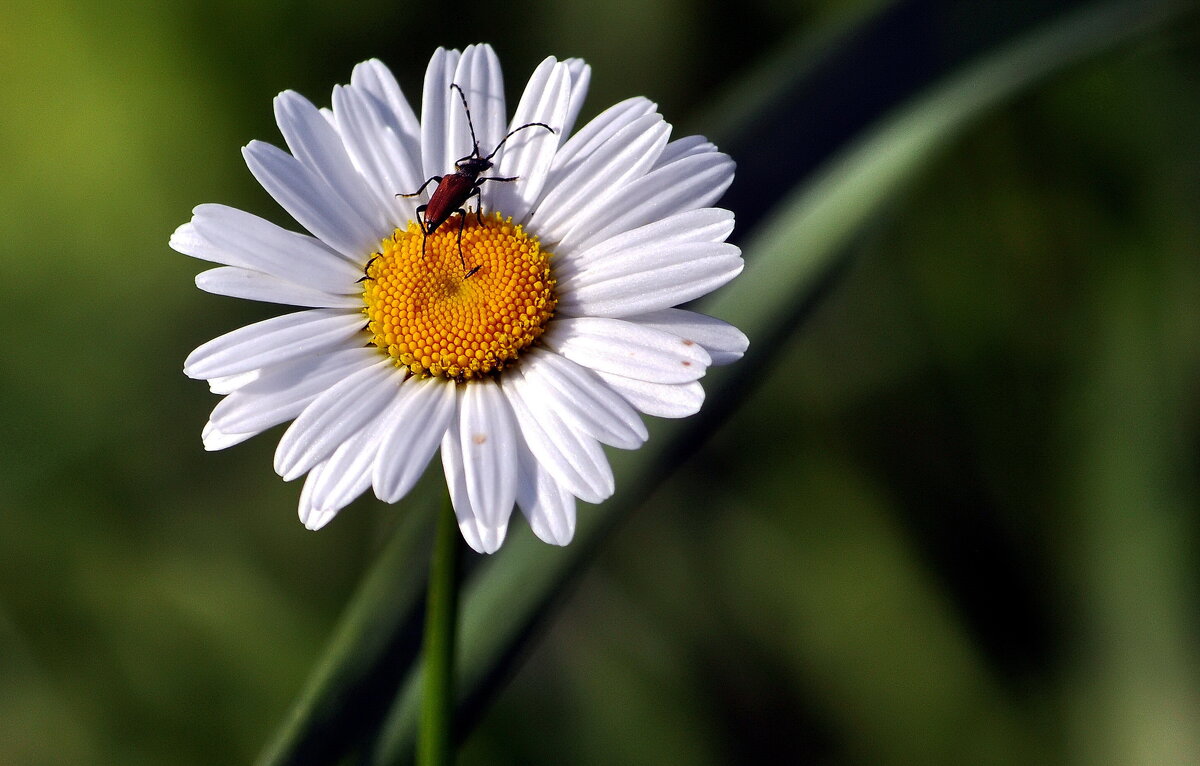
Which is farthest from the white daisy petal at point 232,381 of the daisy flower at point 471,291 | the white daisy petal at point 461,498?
the white daisy petal at point 461,498

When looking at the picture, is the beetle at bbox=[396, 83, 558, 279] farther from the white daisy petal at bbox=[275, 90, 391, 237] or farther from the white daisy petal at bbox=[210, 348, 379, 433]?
the white daisy petal at bbox=[210, 348, 379, 433]

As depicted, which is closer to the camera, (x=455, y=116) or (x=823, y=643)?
(x=455, y=116)

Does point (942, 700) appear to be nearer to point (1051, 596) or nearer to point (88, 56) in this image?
point (1051, 596)

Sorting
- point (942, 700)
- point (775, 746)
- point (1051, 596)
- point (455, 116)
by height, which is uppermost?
point (455, 116)

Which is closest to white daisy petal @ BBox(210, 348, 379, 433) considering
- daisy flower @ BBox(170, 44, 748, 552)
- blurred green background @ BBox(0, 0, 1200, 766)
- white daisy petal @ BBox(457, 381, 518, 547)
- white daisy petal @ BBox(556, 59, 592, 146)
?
daisy flower @ BBox(170, 44, 748, 552)

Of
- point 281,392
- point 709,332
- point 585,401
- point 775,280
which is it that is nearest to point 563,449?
point 585,401

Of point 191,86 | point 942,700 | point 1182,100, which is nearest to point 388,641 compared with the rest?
point 942,700

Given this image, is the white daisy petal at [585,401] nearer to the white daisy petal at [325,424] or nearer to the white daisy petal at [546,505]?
the white daisy petal at [546,505]
